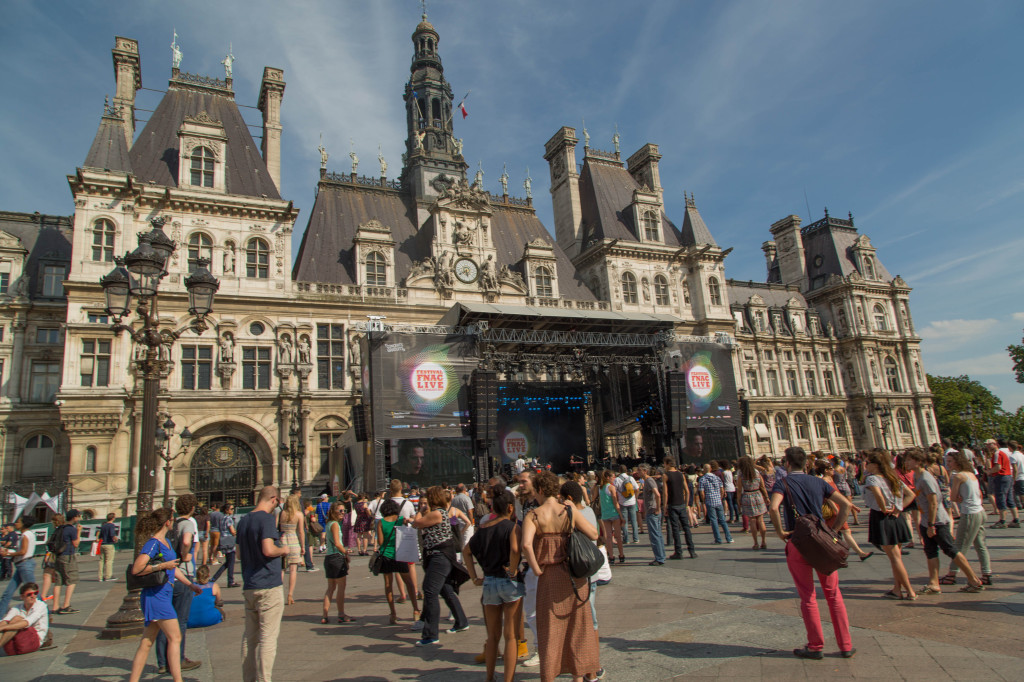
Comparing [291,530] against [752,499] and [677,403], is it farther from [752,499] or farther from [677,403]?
[677,403]

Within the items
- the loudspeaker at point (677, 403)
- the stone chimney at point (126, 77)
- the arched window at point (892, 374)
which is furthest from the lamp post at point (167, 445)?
the arched window at point (892, 374)

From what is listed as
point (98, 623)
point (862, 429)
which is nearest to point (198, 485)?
point (98, 623)

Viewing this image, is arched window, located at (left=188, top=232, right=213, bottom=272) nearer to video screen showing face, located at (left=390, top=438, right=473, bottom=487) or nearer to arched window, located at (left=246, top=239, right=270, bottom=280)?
arched window, located at (left=246, top=239, right=270, bottom=280)

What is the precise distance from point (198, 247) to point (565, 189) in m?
25.0

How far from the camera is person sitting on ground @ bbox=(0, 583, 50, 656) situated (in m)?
7.57

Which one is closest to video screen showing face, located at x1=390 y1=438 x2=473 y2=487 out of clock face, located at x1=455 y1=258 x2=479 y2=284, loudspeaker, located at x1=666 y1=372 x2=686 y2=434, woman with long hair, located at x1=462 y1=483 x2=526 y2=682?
loudspeaker, located at x1=666 y1=372 x2=686 y2=434

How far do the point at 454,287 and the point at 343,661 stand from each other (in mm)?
26727

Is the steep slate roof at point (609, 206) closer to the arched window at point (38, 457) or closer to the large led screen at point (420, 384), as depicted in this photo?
the large led screen at point (420, 384)

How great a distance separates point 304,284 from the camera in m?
29.7

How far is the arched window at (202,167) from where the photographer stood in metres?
29.0

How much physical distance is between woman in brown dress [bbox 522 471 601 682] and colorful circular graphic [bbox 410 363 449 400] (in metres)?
18.5

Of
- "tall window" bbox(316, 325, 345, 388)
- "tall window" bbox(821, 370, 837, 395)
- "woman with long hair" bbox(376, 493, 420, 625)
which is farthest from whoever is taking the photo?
"tall window" bbox(821, 370, 837, 395)

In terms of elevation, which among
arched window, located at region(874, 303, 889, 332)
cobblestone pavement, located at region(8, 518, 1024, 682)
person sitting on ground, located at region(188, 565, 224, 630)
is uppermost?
arched window, located at region(874, 303, 889, 332)

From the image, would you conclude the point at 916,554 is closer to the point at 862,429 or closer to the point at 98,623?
the point at 98,623
